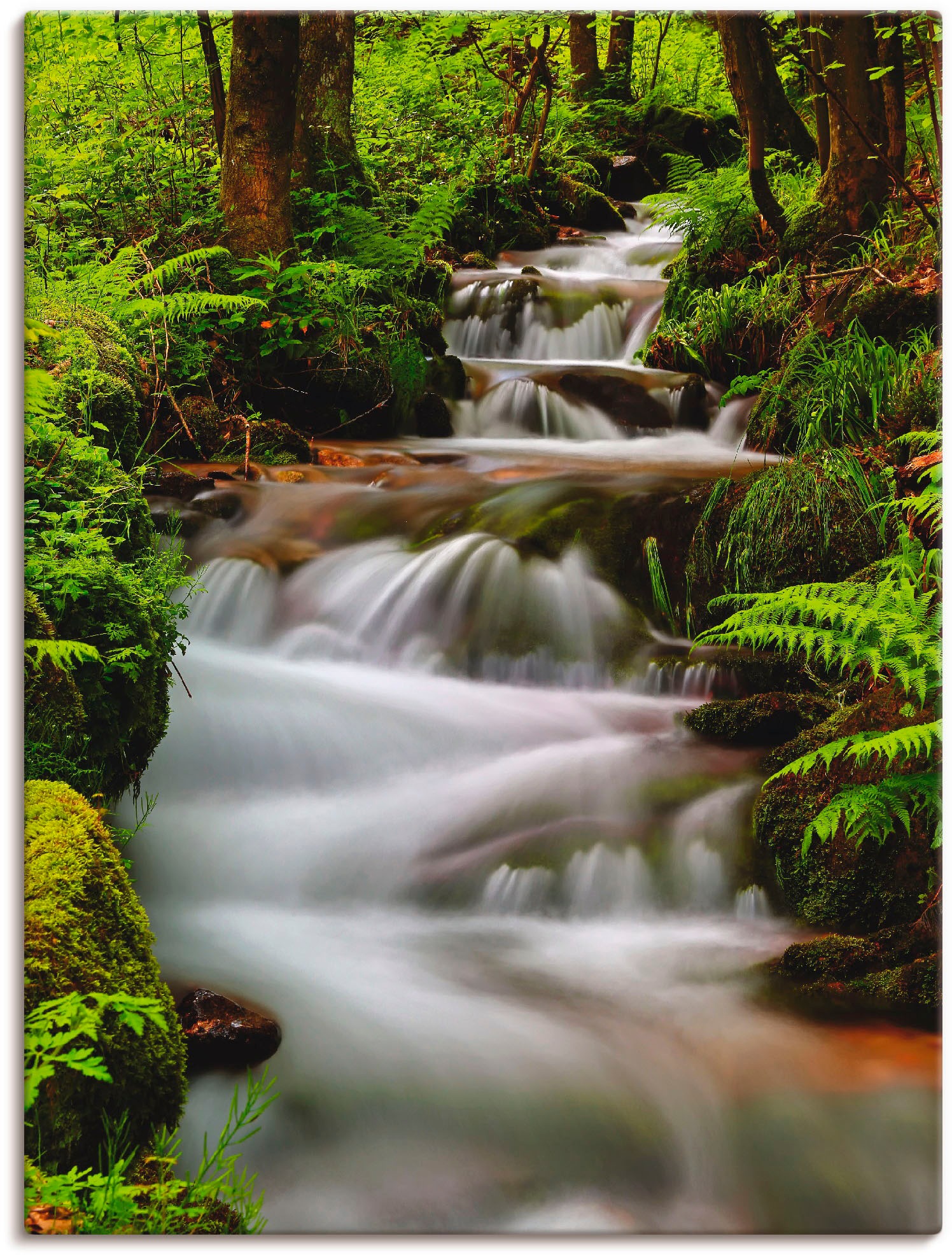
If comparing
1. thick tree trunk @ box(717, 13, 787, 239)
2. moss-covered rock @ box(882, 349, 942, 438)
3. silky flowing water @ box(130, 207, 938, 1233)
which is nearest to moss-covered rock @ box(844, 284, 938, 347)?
moss-covered rock @ box(882, 349, 942, 438)

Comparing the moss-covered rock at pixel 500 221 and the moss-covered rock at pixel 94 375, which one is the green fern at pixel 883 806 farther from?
the moss-covered rock at pixel 500 221

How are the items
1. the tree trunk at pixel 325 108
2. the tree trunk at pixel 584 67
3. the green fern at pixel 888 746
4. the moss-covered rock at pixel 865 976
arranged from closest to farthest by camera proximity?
1. the green fern at pixel 888 746
2. the moss-covered rock at pixel 865 976
3. the tree trunk at pixel 325 108
4. the tree trunk at pixel 584 67

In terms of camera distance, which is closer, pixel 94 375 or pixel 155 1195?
pixel 155 1195

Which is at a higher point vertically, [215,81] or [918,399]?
[215,81]

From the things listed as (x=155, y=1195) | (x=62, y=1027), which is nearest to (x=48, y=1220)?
(x=155, y=1195)

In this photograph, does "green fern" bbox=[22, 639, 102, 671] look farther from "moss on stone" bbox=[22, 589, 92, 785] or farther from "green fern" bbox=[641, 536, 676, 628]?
"green fern" bbox=[641, 536, 676, 628]

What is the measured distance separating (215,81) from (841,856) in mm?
6791

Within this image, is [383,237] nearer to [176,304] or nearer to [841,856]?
[176,304]

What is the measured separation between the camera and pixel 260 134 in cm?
626

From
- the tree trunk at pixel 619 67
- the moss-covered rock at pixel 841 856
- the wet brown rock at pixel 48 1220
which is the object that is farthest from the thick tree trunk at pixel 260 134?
the tree trunk at pixel 619 67

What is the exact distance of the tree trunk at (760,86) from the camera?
20.9ft

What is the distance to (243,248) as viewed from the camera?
646cm

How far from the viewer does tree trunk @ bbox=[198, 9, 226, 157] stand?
22.2 feet

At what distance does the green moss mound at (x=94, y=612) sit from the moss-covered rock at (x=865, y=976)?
195cm
